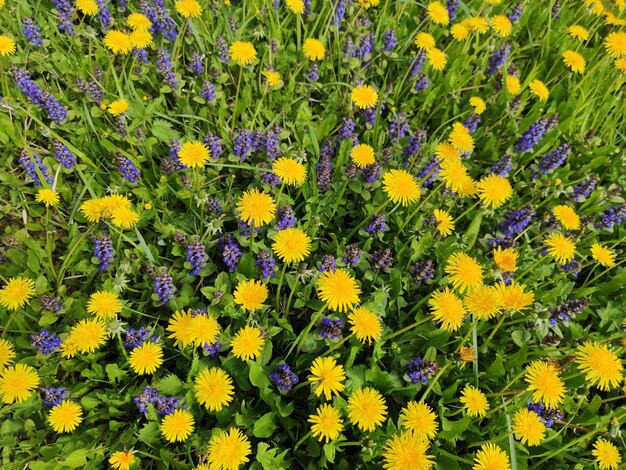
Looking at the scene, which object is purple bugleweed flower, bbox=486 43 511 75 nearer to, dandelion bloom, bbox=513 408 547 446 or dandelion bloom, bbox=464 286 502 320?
dandelion bloom, bbox=464 286 502 320

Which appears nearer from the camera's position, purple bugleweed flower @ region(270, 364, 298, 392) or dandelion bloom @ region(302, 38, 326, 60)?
purple bugleweed flower @ region(270, 364, 298, 392)

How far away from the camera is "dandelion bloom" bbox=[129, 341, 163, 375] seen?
202 centimetres

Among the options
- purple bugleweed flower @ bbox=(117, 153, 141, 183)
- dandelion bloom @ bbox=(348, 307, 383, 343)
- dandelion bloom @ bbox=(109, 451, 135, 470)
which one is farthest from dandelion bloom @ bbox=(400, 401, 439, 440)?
purple bugleweed flower @ bbox=(117, 153, 141, 183)

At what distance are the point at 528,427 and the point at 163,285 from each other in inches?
75.5

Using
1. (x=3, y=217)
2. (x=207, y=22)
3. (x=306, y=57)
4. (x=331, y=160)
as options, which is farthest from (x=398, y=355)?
(x=207, y=22)

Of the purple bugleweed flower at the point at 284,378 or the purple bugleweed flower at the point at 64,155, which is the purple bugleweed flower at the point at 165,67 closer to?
the purple bugleweed flower at the point at 64,155

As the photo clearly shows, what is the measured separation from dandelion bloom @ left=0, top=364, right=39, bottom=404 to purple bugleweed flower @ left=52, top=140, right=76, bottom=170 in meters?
1.21

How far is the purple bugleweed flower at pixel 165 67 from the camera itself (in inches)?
111

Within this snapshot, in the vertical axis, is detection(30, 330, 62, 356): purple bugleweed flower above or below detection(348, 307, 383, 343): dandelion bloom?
below

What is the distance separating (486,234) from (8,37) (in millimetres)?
3414

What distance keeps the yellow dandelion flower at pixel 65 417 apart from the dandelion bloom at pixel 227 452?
27.3 inches

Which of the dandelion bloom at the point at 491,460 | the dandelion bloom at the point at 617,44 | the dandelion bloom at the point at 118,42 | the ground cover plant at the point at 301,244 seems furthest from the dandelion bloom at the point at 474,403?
the dandelion bloom at the point at 617,44

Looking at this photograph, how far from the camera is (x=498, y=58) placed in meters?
3.46

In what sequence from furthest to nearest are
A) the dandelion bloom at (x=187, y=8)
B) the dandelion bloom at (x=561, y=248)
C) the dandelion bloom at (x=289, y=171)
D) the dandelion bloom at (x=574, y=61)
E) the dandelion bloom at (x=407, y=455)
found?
the dandelion bloom at (x=574, y=61)
the dandelion bloom at (x=187, y=8)
the dandelion bloom at (x=561, y=248)
the dandelion bloom at (x=289, y=171)
the dandelion bloom at (x=407, y=455)
